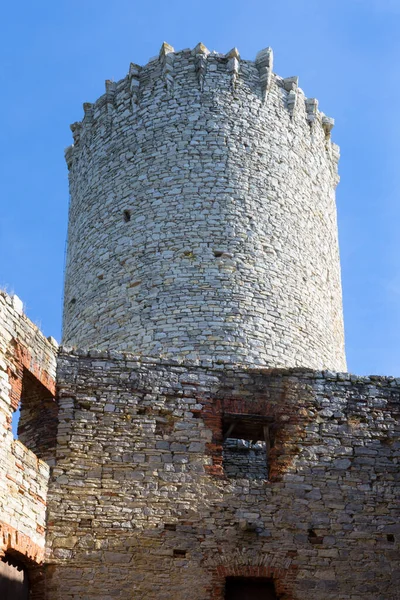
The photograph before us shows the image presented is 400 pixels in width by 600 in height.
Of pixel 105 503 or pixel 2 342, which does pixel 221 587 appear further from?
pixel 2 342

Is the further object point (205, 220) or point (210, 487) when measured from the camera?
point (205, 220)

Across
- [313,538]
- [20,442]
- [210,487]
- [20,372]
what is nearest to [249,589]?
[313,538]

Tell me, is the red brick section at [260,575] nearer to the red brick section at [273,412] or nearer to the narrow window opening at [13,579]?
the red brick section at [273,412]

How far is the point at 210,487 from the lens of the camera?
537 inches

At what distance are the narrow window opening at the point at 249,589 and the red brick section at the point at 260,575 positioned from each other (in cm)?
8

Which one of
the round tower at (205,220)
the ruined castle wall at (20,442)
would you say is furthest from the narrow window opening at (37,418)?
the round tower at (205,220)

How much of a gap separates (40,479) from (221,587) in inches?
98.7

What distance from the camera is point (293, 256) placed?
707 inches

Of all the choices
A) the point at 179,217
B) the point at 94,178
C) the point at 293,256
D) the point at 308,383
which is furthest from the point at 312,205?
the point at 308,383

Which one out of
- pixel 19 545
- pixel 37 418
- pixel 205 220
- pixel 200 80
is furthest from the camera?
pixel 200 80

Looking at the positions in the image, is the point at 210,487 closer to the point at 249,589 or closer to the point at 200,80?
the point at 249,589

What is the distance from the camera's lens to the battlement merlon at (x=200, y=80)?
1911cm

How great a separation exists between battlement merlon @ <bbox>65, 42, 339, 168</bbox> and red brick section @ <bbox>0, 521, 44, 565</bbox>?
30.0ft

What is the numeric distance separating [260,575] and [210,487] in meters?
1.24
